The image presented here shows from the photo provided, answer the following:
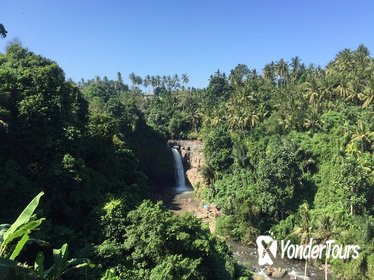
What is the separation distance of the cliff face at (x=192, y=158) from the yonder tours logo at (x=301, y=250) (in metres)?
16.6

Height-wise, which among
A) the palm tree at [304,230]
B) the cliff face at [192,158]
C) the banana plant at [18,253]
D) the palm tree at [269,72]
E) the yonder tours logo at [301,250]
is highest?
→ the palm tree at [269,72]

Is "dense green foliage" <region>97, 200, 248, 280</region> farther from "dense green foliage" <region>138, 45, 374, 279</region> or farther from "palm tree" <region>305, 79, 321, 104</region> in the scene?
"palm tree" <region>305, 79, 321, 104</region>

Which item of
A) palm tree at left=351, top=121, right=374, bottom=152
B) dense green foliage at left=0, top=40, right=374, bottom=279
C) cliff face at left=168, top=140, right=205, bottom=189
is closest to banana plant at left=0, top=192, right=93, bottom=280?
dense green foliage at left=0, top=40, right=374, bottom=279

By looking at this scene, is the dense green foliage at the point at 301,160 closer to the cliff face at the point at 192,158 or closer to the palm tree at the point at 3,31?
the cliff face at the point at 192,158

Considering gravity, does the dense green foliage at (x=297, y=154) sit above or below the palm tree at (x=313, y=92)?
below

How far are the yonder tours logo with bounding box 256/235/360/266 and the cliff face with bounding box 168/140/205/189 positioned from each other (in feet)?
54.6

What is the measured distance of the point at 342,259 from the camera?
34.2 meters

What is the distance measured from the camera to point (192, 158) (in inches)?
2319

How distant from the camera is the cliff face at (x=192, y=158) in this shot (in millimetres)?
56225

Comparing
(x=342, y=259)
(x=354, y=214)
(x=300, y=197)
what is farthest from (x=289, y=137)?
(x=342, y=259)

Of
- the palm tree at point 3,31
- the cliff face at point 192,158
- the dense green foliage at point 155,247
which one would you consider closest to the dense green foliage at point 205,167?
the dense green foliage at point 155,247

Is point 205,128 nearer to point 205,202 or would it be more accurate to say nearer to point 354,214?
point 205,202

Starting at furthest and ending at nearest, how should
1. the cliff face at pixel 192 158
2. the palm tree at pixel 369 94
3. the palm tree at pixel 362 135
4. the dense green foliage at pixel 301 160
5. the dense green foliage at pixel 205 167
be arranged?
the cliff face at pixel 192 158
the palm tree at pixel 369 94
the palm tree at pixel 362 135
the dense green foliage at pixel 301 160
the dense green foliage at pixel 205 167

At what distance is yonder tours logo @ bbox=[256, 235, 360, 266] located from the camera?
1352 inches
